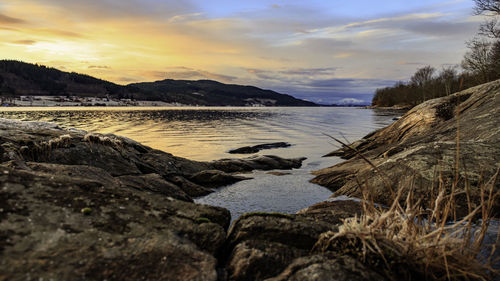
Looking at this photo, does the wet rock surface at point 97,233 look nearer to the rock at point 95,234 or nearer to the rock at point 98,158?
the rock at point 95,234

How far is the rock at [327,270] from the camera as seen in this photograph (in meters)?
2.74

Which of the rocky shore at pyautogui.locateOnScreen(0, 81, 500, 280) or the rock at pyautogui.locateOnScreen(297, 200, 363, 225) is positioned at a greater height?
the rocky shore at pyautogui.locateOnScreen(0, 81, 500, 280)

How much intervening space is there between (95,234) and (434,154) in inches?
301

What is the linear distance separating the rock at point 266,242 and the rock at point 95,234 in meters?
0.27

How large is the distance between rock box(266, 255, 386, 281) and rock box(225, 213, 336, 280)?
0.18 metres

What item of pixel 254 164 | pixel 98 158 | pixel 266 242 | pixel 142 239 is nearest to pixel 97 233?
pixel 142 239

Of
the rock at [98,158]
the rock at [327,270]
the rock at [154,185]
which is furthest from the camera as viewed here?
the rock at [154,185]

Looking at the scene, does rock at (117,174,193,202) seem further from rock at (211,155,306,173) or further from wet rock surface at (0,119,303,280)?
rock at (211,155,306,173)

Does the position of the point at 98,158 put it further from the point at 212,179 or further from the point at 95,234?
the point at 95,234

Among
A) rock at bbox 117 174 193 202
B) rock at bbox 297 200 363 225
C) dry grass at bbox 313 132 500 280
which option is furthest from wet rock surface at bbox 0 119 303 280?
rock at bbox 117 174 193 202

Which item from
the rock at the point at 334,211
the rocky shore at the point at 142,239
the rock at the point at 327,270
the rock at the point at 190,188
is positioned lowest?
the rock at the point at 190,188

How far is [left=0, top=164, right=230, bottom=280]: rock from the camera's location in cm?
247

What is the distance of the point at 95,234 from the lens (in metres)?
2.86

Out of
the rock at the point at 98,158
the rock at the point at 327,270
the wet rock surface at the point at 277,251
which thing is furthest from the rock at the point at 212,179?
the rock at the point at 327,270
